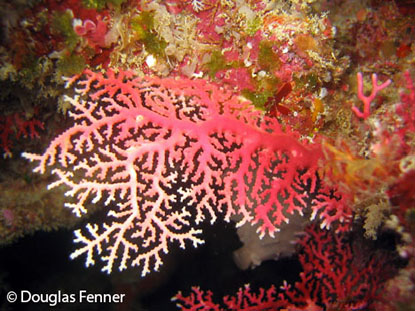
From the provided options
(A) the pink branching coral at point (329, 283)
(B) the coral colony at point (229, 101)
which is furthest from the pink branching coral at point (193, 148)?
(A) the pink branching coral at point (329, 283)

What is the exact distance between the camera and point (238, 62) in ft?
9.39

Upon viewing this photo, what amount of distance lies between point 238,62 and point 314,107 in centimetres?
100

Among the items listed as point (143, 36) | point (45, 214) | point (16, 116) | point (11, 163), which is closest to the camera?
point (143, 36)

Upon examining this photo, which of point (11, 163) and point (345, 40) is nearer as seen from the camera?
point (345, 40)

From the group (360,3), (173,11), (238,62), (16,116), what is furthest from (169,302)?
(360,3)

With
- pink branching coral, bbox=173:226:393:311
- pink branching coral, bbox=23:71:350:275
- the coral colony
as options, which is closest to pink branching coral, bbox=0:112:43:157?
the coral colony

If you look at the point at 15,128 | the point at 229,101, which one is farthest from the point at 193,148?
the point at 15,128

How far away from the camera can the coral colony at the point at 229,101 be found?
7.42 feet

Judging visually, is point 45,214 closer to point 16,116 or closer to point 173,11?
point 16,116

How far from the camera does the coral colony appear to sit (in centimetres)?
226

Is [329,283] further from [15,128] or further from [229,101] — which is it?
[15,128]

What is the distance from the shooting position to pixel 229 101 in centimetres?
264

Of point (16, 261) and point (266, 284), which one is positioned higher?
point (16, 261)

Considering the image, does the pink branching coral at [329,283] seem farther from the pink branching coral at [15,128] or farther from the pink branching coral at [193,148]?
the pink branching coral at [15,128]
